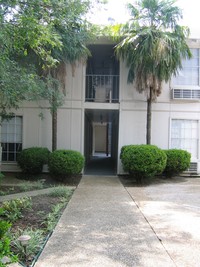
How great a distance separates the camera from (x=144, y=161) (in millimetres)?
9555

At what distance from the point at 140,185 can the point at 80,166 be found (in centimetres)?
228

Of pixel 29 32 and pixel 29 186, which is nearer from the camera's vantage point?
pixel 29 32

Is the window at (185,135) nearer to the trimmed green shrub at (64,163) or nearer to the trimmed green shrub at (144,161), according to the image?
the trimmed green shrub at (144,161)

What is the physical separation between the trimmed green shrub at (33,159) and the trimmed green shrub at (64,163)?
29.1 inches

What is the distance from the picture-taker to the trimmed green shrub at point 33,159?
10422 mm

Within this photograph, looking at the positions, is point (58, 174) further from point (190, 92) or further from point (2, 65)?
point (190, 92)

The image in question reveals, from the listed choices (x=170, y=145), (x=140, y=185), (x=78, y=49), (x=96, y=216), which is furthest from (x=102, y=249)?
(x=170, y=145)

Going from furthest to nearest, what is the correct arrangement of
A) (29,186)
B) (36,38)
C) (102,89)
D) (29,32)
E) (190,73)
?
(102,89) → (190,73) → (29,186) → (36,38) → (29,32)

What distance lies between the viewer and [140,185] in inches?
386

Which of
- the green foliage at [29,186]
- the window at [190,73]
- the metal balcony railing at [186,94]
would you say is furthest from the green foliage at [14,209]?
the window at [190,73]

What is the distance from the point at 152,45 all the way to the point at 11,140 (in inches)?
275

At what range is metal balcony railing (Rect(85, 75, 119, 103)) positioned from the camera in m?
12.2

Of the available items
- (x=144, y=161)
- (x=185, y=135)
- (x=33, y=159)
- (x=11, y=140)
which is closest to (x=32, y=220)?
(x=144, y=161)

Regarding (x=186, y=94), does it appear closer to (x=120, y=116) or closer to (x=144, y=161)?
(x=120, y=116)
